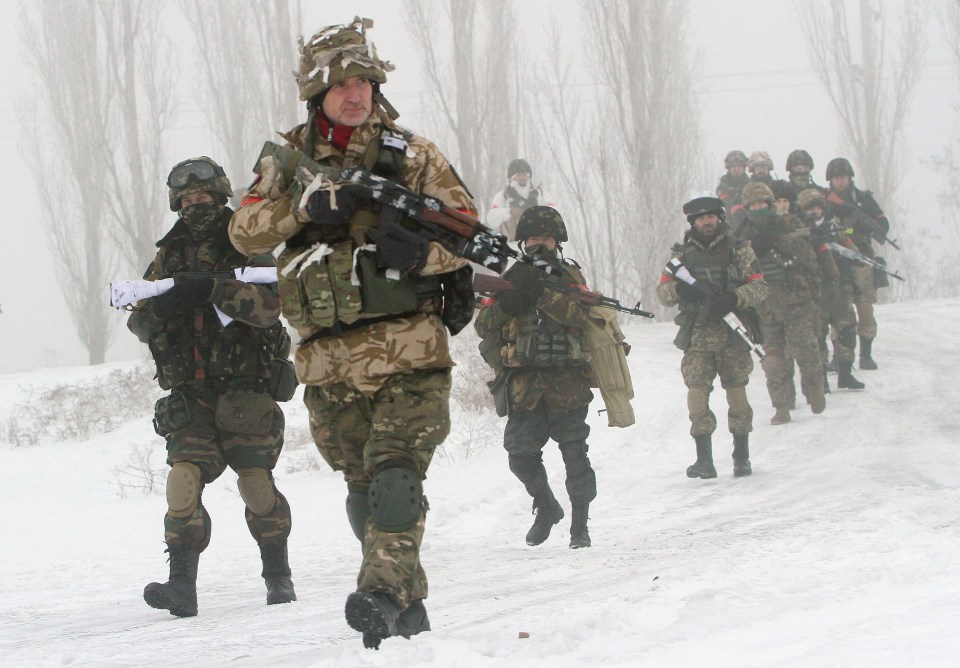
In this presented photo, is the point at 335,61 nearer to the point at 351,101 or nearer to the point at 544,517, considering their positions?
the point at 351,101

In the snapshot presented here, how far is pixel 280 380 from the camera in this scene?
16.0 ft

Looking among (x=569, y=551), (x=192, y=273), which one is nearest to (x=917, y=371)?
(x=569, y=551)

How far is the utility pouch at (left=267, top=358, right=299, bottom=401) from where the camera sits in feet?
16.0

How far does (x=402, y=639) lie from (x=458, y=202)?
57.3 inches

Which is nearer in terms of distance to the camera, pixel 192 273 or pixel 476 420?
pixel 192 273

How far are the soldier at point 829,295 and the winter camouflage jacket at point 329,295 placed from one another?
7.45 meters

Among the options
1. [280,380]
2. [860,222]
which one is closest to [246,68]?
[860,222]

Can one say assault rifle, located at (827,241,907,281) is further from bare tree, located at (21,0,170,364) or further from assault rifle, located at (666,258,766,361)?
bare tree, located at (21,0,170,364)

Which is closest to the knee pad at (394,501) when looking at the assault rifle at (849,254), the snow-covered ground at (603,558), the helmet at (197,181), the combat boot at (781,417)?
the snow-covered ground at (603,558)

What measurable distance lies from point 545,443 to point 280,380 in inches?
72.7

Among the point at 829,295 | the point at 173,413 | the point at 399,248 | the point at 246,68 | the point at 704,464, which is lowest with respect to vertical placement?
the point at 704,464

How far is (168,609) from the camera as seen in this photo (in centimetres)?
459

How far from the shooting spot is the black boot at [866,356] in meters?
12.6

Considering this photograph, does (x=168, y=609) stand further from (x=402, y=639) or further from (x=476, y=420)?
(x=476, y=420)
